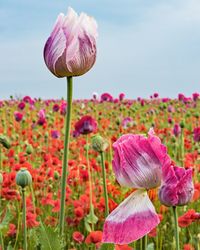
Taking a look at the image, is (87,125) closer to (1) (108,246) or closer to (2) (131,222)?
(1) (108,246)

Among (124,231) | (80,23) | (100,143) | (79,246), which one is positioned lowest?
(79,246)

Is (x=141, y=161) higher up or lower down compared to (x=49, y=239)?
higher up

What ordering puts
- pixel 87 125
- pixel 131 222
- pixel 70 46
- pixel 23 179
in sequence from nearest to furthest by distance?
1. pixel 131 222
2. pixel 70 46
3. pixel 23 179
4. pixel 87 125

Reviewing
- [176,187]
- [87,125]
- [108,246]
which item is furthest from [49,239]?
[87,125]

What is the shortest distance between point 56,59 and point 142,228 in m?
0.34

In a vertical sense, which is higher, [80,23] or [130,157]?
[80,23]

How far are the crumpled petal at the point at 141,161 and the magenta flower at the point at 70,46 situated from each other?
0.24 m

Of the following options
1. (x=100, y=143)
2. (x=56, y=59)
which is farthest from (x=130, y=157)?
(x=100, y=143)

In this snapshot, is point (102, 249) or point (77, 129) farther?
point (77, 129)

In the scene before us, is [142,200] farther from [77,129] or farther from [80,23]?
[77,129]

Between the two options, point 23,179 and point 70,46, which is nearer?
point 70,46

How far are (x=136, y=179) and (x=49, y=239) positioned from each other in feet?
0.93

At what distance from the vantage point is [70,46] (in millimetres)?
868

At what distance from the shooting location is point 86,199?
2.06 metres
